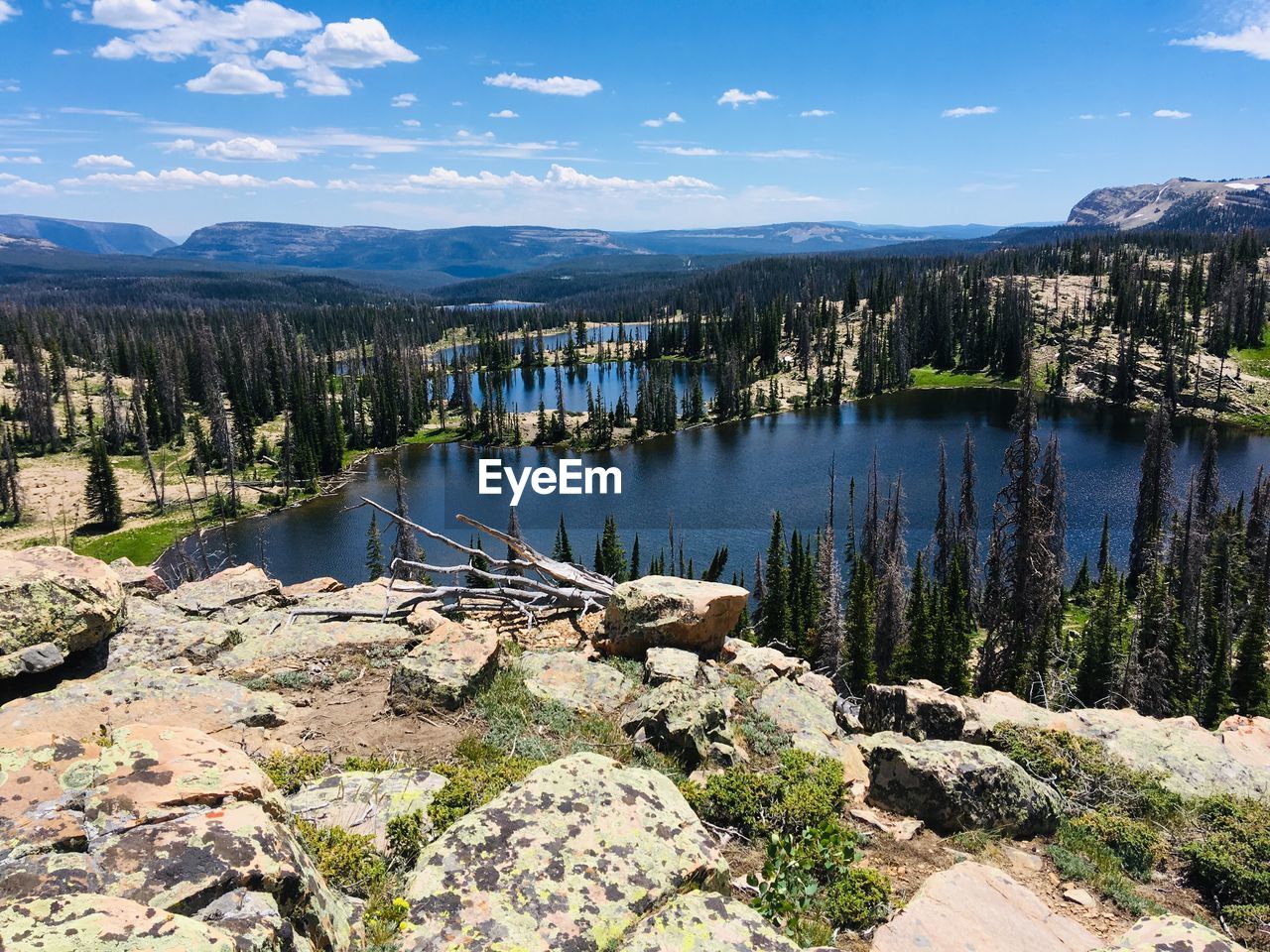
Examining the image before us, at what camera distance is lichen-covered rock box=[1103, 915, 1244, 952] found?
6758 millimetres

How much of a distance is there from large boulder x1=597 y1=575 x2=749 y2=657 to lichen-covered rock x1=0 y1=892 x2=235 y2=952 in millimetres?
14798

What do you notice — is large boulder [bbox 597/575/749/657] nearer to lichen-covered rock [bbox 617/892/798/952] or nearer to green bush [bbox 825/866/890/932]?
green bush [bbox 825/866/890/932]

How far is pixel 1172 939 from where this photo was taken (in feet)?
22.6

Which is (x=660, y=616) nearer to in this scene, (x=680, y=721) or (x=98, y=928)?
(x=680, y=721)

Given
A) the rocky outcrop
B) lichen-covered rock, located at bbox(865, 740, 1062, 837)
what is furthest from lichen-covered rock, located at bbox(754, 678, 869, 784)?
the rocky outcrop

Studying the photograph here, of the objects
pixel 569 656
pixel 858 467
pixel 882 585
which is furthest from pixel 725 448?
pixel 569 656

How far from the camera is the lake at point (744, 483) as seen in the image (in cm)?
10300

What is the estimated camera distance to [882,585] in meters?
67.9

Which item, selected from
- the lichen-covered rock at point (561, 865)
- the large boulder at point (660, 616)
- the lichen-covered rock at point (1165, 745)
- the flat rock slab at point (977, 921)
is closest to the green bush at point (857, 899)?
the flat rock slab at point (977, 921)

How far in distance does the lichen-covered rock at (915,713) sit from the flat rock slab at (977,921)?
6765mm

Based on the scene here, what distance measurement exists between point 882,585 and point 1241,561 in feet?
145

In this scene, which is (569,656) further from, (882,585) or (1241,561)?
(1241,561)

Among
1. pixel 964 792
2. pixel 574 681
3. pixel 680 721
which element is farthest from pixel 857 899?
pixel 574 681

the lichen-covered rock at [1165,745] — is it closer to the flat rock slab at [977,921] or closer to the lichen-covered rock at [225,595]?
the flat rock slab at [977,921]
